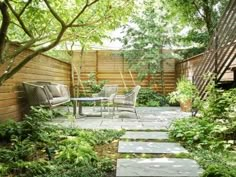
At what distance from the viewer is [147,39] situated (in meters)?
11.7

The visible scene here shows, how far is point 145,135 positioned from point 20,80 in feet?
10.5

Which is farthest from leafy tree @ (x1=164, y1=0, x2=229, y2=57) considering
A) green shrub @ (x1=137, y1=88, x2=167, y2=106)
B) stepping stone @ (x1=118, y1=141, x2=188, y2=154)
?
stepping stone @ (x1=118, y1=141, x2=188, y2=154)

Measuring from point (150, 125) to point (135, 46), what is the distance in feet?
19.4

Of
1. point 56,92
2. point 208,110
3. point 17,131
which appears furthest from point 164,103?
point 17,131

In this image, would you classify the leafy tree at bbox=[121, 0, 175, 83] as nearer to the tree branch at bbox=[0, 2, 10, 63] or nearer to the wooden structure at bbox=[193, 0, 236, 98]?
the wooden structure at bbox=[193, 0, 236, 98]

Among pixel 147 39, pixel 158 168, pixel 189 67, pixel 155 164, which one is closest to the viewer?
pixel 158 168

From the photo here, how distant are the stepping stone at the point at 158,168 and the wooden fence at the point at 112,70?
9.16 metres

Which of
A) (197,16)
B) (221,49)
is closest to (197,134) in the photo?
(221,49)

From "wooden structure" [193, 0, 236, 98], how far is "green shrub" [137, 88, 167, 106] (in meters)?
4.76

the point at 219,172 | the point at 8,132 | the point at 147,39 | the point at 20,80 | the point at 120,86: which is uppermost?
the point at 147,39

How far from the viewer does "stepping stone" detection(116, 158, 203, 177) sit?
3.14m

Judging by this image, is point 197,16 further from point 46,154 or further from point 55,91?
point 46,154

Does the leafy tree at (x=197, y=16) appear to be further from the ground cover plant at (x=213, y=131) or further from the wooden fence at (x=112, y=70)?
the ground cover plant at (x=213, y=131)

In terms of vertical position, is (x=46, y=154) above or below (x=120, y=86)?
below
